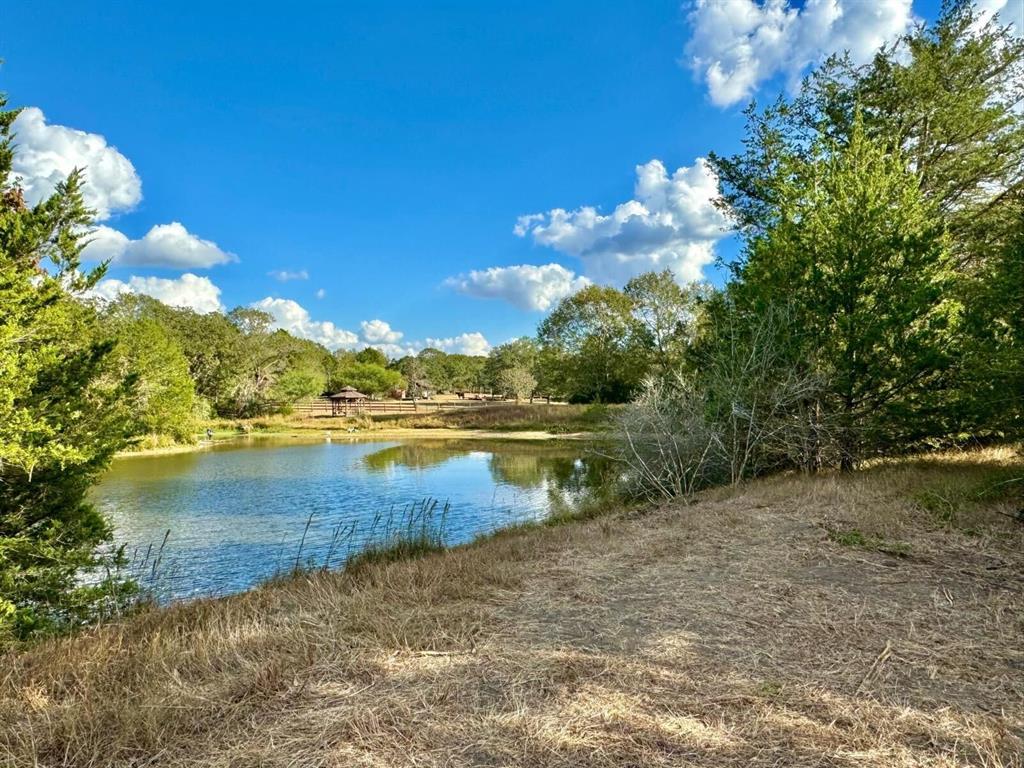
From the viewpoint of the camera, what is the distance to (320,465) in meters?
24.4

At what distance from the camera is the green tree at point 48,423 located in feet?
19.4

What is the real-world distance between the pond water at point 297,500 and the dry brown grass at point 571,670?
3539 mm

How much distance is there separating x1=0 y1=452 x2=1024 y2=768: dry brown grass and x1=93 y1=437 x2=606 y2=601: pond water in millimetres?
3539

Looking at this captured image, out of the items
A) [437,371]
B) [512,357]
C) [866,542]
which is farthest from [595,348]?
[437,371]

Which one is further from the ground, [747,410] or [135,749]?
[747,410]

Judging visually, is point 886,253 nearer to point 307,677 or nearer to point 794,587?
point 794,587

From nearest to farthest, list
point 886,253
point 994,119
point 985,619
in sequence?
point 985,619, point 886,253, point 994,119

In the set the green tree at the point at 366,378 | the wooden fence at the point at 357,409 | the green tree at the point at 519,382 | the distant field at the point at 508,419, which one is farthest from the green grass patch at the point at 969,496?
the green tree at the point at 366,378

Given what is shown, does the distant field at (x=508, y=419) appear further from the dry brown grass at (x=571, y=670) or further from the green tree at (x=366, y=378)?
the dry brown grass at (x=571, y=670)

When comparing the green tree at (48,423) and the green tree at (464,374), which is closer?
the green tree at (48,423)

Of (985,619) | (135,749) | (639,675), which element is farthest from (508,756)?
(985,619)

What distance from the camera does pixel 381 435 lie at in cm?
4034

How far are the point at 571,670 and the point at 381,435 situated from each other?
38544 millimetres

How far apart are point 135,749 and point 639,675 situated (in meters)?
2.44
